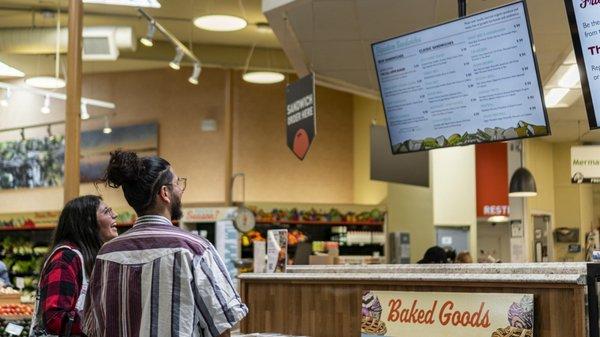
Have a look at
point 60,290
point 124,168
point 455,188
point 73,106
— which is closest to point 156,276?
point 124,168

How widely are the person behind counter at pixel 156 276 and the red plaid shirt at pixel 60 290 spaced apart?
0.77 m

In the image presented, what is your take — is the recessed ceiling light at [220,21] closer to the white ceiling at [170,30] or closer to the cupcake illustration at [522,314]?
the white ceiling at [170,30]

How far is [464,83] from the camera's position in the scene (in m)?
4.64

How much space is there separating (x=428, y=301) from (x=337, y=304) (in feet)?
→ 2.41

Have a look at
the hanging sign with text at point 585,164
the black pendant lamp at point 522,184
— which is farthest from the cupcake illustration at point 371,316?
the black pendant lamp at point 522,184

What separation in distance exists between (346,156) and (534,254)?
4655mm

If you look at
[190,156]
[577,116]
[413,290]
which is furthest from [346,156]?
[413,290]

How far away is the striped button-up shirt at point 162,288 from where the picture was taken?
7.85ft

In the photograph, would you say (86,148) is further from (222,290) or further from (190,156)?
(222,290)

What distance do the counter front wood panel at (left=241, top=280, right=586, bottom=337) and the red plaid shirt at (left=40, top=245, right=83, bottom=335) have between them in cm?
160

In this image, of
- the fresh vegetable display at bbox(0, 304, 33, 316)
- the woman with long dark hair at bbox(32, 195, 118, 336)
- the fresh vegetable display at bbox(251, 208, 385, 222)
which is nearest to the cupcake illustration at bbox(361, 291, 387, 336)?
the woman with long dark hair at bbox(32, 195, 118, 336)

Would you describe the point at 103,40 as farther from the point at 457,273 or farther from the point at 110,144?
the point at 457,273

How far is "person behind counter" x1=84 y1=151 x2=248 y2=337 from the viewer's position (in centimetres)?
240

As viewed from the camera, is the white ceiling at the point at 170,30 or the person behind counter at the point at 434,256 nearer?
the person behind counter at the point at 434,256
